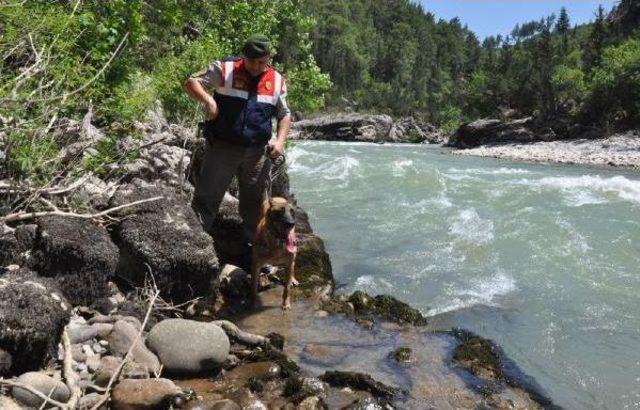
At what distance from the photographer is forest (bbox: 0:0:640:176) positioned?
551 cm

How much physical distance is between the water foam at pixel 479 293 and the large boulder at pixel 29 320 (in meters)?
4.21

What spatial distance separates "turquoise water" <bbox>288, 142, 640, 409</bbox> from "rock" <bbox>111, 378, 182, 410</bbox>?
308 cm

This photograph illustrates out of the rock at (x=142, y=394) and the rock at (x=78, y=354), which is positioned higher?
the rock at (x=78, y=354)

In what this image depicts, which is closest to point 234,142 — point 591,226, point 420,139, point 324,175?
point 591,226

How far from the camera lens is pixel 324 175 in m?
20.7

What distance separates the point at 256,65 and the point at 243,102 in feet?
1.22

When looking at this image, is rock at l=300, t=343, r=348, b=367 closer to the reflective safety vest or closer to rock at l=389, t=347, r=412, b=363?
rock at l=389, t=347, r=412, b=363

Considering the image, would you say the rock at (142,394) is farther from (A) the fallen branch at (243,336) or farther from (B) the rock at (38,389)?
(A) the fallen branch at (243,336)

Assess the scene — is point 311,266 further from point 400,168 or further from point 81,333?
point 400,168

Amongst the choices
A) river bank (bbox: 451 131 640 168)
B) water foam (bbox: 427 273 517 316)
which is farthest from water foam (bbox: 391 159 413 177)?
Answer: river bank (bbox: 451 131 640 168)

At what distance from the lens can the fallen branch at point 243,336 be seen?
4996 mm

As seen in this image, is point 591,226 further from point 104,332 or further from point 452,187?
point 104,332

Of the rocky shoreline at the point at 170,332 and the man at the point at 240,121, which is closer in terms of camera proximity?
the rocky shoreline at the point at 170,332

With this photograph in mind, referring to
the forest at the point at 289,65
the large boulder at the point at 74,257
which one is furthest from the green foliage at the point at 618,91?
the large boulder at the point at 74,257
